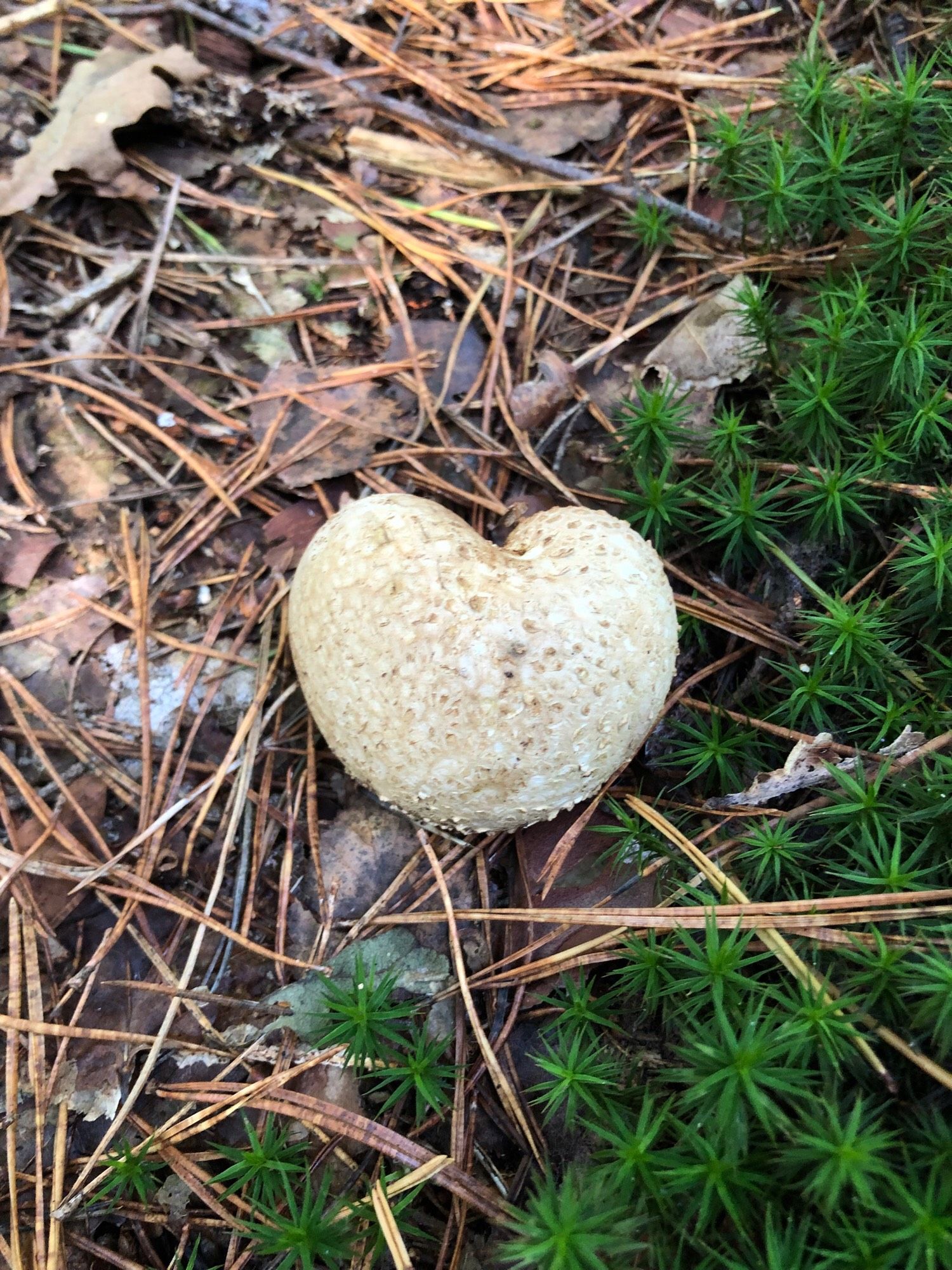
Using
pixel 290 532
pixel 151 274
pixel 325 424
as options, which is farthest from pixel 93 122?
pixel 290 532

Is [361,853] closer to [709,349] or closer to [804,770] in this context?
[804,770]

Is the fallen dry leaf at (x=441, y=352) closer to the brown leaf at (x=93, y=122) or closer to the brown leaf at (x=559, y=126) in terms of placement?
the brown leaf at (x=559, y=126)

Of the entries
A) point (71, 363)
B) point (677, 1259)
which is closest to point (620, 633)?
point (677, 1259)

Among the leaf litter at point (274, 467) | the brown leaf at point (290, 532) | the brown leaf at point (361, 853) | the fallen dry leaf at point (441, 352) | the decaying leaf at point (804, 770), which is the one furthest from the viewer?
the fallen dry leaf at point (441, 352)

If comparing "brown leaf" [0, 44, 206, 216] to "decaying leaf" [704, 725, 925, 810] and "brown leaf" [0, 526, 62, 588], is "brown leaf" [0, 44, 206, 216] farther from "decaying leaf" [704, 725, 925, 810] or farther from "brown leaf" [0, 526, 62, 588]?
"decaying leaf" [704, 725, 925, 810]

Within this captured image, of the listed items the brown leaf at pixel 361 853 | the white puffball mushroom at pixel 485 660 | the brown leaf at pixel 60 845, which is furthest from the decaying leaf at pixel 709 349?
the brown leaf at pixel 60 845
